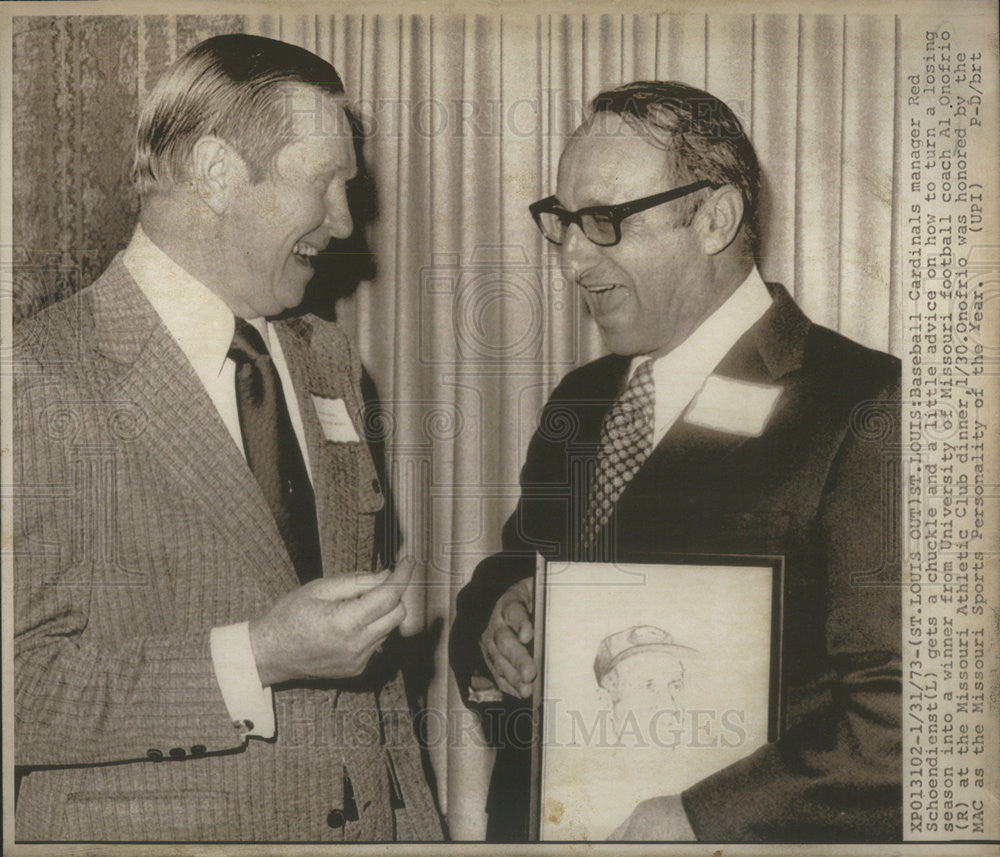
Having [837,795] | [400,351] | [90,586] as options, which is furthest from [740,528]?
[90,586]

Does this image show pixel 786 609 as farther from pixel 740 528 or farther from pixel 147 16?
pixel 147 16

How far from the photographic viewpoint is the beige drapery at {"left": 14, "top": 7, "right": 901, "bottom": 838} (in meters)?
2.58

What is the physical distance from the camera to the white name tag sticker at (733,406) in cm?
251

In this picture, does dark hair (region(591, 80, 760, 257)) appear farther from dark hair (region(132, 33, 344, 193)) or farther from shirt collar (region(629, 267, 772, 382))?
dark hair (region(132, 33, 344, 193))

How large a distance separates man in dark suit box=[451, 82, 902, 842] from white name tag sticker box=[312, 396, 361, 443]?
43 cm

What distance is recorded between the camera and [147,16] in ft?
8.58

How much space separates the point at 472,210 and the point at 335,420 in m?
0.60

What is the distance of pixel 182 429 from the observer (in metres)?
2.45

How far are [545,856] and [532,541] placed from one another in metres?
0.76

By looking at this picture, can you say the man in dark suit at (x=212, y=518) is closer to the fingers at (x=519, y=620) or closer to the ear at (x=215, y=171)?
the ear at (x=215, y=171)

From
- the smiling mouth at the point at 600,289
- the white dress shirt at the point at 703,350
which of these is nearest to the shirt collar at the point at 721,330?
the white dress shirt at the point at 703,350

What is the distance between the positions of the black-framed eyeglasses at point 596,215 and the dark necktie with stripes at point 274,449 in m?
0.72

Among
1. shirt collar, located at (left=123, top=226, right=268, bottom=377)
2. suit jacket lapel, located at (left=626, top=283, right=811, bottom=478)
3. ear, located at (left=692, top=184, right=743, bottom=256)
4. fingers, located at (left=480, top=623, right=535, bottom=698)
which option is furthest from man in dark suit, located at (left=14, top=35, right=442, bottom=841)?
ear, located at (left=692, top=184, right=743, bottom=256)

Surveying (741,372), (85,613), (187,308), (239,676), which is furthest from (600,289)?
(85,613)
